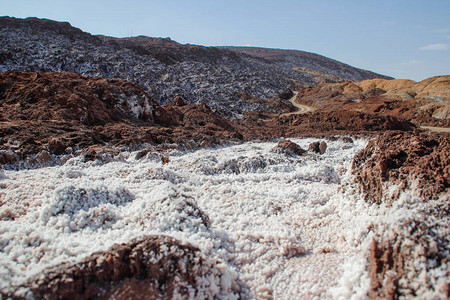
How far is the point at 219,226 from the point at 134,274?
1.51 meters

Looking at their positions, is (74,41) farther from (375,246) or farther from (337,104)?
(375,246)

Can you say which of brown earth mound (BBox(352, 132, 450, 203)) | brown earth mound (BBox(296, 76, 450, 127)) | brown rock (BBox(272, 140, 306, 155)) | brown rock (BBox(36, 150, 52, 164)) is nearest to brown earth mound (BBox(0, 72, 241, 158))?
brown rock (BBox(36, 150, 52, 164))

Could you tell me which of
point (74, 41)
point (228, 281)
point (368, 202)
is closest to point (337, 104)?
point (368, 202)

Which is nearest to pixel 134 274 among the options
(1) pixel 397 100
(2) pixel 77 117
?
(2) pixel 77 117

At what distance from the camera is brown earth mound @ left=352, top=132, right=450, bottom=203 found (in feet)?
8.13

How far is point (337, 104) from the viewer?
2258 centimetres

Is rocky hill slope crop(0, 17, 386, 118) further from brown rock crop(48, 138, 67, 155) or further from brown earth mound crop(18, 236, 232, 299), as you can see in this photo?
brown earth mound crop(18, 236, 232, 299)

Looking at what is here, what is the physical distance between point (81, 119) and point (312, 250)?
8725mm

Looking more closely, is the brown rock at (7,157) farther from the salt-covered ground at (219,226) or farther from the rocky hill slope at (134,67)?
the rocky hill slope at (134,67)

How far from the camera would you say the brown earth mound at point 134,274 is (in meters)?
1.77

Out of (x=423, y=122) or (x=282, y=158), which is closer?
(x=282, y=158)

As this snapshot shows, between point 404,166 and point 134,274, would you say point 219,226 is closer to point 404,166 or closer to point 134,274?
point 134,274

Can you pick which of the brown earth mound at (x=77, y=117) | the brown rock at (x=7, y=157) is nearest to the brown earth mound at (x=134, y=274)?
the brown rock at (x=7, y=157)

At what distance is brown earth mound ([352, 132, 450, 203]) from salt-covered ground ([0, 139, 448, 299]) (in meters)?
0.27
